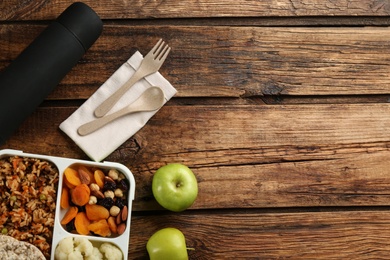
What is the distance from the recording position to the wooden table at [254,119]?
1.39 meters

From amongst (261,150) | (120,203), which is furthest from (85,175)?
(261,150)

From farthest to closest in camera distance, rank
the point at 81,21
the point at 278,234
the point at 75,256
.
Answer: the point at 278,234, the point at 81,21, the point at 75,256

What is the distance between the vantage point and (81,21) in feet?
4.26

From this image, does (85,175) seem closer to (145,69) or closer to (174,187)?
(174,187)

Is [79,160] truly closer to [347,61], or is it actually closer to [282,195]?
[282,195]

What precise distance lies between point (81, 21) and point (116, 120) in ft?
0.85

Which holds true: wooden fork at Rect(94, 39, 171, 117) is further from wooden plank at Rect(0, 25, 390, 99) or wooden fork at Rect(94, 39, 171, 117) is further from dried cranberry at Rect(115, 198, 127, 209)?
dried cranberry at Rect(115, 198, 127, 209)

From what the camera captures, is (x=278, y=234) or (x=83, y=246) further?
(x=278, y=234)

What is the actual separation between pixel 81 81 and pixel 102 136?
0.16 m

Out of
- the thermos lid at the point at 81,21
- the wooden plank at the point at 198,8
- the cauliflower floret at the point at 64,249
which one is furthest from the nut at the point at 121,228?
the wooden plank at the point at 198,8

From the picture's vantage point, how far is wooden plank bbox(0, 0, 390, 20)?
141 centimetres

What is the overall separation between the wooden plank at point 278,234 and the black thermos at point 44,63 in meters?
0.39

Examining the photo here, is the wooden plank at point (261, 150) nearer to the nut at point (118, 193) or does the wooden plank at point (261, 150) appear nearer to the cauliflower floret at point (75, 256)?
the nut at point (118, 193)

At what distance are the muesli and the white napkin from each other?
0.12 meters
